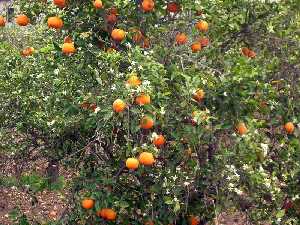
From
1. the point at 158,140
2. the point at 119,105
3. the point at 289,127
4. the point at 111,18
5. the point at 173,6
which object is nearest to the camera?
the point at 119,105

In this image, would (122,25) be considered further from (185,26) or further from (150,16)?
(185,26)

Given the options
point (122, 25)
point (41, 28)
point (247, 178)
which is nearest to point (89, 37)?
point (122, 25)

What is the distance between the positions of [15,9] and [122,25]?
1282 mm

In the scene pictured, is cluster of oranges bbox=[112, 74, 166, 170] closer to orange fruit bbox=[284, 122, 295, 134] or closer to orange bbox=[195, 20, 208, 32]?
orange bbox=[195, 20, 208, 32]

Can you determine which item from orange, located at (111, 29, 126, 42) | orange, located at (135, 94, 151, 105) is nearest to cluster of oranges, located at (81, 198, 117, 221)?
orange, located at (135, 94, 151, 105)

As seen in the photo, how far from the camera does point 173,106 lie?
3.69m

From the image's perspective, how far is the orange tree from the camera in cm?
358

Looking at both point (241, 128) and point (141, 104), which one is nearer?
point (141, 104)

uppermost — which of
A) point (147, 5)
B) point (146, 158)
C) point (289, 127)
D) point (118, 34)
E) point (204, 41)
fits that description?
point (147, 5)

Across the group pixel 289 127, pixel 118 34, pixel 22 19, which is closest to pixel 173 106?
pixel 118 34

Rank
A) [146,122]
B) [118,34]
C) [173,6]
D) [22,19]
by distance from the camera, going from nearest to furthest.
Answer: [146,122] < [118,34] < [173,6] < [22,19]

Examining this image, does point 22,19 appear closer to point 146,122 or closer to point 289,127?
point 146,122

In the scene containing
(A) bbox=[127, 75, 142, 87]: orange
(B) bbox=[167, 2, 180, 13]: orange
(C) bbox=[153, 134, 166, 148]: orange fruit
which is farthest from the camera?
(B) bbox=[167, 2, 180, 13]: orange

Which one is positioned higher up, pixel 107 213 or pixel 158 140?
pixel 158 140
